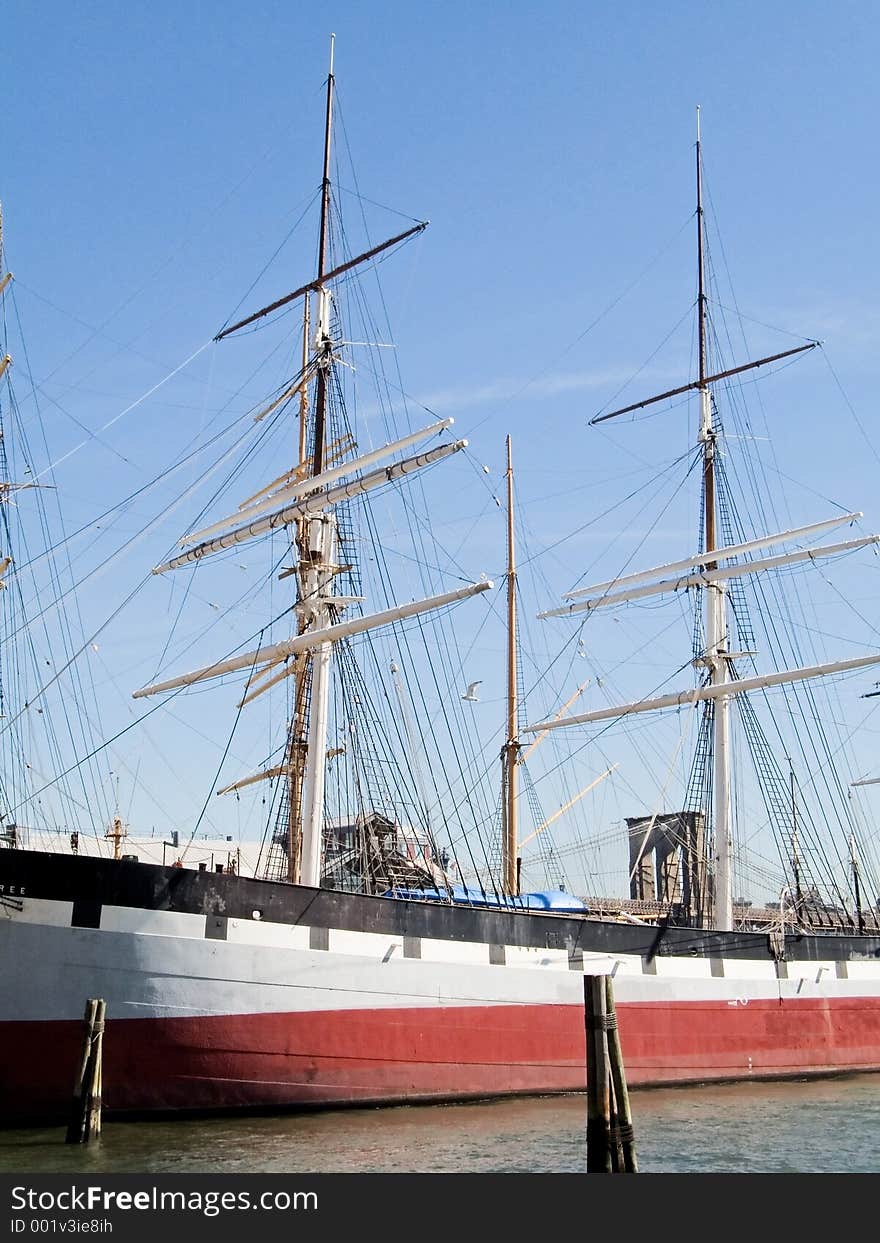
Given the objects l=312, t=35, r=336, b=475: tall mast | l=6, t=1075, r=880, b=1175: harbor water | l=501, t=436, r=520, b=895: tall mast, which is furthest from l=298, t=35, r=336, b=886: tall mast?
l=501, t=436, r=520, b=895: tall mast

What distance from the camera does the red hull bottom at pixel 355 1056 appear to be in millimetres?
18047

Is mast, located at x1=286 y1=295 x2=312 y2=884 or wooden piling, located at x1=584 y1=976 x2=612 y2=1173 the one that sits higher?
mast, located at x1=286 y1=295 x2=312 y2=884

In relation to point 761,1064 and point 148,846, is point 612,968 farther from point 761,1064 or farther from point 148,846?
point 148,846

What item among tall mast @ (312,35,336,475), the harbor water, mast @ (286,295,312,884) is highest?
tall mast @ (312,35,336,475)

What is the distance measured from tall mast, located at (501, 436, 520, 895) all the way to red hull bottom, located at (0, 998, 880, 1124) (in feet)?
19.8

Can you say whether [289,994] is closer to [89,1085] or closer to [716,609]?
[89,1085]

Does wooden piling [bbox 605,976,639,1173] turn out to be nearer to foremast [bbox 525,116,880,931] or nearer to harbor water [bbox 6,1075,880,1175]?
harbor water [bbox 6,1075,880,1175]

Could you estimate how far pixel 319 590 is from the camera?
25.4m

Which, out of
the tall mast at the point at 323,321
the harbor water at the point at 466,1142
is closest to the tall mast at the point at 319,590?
the tall mast at the point at 323,321

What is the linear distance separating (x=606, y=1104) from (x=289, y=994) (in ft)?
24.2

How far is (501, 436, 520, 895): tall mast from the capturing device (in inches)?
1184

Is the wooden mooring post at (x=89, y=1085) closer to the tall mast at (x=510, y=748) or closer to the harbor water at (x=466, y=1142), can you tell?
the harbor water at (x=466, y=1142)

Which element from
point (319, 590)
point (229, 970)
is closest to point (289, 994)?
point (229, 970)
